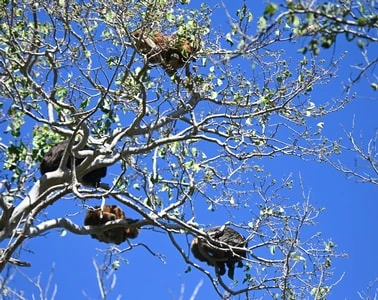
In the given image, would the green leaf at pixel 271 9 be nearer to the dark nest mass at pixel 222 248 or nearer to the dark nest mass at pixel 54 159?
the dark nest mass at pixel 222 248

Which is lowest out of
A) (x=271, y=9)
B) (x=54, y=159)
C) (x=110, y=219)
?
(x=271, y=9)

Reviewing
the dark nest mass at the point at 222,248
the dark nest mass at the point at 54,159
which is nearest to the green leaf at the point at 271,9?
the dark nest mass at the point at 222,248

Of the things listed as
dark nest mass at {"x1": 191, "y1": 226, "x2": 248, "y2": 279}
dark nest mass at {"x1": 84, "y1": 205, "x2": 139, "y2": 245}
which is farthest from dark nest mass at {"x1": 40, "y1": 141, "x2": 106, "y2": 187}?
dark nest mass at {"x1": 191, "y1": 226, "x2": 248, "y2": 279}

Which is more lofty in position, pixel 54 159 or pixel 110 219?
pixel 54 159

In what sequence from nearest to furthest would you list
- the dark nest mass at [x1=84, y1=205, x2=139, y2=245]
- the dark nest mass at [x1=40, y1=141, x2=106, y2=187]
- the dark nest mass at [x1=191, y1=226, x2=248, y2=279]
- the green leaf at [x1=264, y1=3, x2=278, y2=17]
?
the green leaf at [x1=264, y1=3, x2=278, y2=17], the dark nest mass at [x1=191, y1=226, x2=248, y2=279], the dark nest mass at [x1=40, y1=141, x2=106, y2=187], the dark nest mass at [x1=84, y1=205, x2=139, y2=245]

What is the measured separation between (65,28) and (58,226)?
2.32 meters

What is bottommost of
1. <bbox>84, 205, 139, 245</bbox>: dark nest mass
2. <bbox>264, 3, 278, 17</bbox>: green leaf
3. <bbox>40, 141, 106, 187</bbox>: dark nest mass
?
<bbox>264, 3, 278, 17</bbox>: green leaf

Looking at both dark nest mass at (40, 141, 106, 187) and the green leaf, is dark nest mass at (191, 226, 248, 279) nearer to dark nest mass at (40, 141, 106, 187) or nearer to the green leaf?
dark nest mass at (40, 141, 106, 187)

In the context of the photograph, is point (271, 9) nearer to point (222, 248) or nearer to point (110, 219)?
point (222, 248)

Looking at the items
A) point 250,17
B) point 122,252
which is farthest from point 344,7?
point 122,252

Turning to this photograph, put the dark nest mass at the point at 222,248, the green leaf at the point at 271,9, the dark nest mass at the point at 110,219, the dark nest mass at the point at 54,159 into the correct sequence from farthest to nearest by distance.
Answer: the dark nest mass at the point at 110,219, the dark nest mass at the point at 54,159, the dark nest mass at the point at 222,248, the green leaf at the point at 271,9

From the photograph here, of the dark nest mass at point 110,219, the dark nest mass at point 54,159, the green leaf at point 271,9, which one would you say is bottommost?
the green leaf at point 271,9

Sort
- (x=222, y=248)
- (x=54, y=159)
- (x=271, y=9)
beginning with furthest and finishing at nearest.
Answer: (x=54, y=159) < (x=222, y=248) < (x=271, y=9)

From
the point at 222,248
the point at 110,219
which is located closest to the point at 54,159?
the point at 110,219
